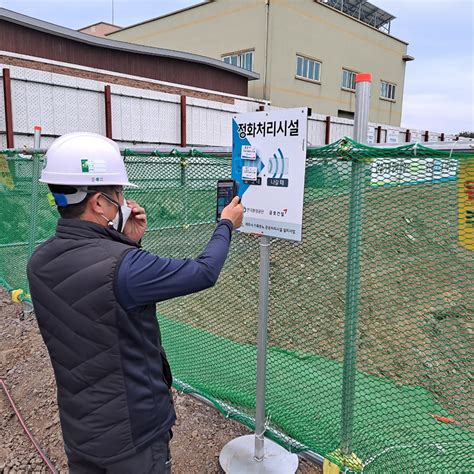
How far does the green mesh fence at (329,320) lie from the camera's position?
2.29 meters

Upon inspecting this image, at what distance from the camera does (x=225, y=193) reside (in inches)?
87.7

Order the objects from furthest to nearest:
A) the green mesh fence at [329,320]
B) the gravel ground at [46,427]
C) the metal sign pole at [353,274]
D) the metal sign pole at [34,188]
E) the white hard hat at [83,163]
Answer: the metal sign pole at [34,188], the gravel ground at [46,427], the green mesh fence at [329,320], the metal sign pole at [353,274], the white hard hat at [83,163]

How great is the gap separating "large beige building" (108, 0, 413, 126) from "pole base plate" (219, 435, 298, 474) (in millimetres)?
25152

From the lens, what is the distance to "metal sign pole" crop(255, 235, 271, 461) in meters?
2.39

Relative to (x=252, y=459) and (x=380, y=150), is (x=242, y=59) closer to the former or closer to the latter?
(x=380, y=150)

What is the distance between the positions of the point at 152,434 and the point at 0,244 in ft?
17.3

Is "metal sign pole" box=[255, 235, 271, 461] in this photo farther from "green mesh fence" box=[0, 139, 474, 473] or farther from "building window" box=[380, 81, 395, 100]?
"building window" box=[380, 81, 395, 100]

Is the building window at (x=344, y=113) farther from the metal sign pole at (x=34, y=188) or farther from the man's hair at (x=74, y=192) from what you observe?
the man's hair at (x=74, y=192)

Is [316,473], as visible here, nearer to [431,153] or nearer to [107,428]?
[107,428]

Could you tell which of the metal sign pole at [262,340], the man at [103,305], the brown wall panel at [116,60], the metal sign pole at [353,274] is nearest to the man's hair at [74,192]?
the man at [103,305]

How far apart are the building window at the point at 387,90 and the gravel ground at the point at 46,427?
120ft

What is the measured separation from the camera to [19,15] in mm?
15844

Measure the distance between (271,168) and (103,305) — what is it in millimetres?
1085

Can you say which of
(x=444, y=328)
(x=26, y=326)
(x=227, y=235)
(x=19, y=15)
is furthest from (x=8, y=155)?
(x=19, y=15)
